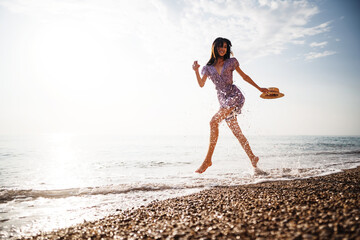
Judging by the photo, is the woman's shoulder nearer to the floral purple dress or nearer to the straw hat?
Answer: the floral purple dress

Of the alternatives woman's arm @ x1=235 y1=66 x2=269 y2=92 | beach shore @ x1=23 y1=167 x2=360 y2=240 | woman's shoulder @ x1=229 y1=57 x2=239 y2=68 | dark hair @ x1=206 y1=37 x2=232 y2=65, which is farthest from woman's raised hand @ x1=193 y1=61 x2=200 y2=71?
beach shore @ x1=23 y1=167 x2=360 y2=240

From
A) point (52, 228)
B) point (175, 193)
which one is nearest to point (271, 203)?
point (175, 193)

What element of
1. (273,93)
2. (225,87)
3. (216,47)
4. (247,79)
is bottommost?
(273,93)

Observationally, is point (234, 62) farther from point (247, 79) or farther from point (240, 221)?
point (240, 221)

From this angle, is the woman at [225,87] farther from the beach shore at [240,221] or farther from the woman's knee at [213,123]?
the beach shore at [240,221]

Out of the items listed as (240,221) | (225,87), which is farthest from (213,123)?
(240,221)

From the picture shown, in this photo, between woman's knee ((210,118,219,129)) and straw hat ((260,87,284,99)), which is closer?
woman's knee ((210,118,219,129))

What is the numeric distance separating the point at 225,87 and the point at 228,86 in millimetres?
89

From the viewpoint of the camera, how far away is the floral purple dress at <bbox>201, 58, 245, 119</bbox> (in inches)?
221

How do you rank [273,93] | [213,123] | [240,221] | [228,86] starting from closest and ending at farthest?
[240,221]
[213,123]
[273,93]
[228,86]

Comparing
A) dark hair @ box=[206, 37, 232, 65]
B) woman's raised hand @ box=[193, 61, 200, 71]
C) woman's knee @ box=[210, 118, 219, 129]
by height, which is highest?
dark hair @ box=[206, 37, 232, 65]

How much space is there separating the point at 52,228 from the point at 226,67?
524 centimetres

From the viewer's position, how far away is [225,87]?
5.70 m

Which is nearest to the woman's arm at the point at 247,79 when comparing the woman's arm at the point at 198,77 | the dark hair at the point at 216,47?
the dark hair at the point at 216,47
